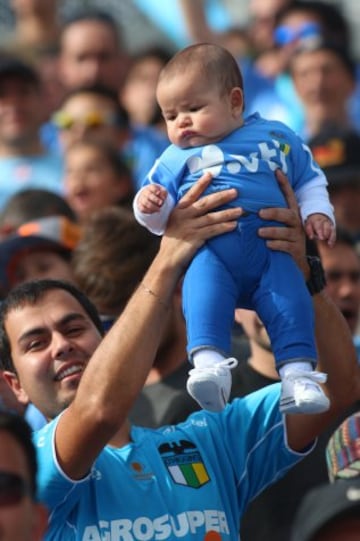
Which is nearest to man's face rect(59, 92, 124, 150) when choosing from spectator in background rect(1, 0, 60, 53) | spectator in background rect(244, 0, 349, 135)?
spectator in background rect(244, 0, 349, 135)

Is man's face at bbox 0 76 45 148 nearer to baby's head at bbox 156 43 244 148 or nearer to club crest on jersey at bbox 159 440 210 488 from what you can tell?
baby's head at bbox 156 43 244 148

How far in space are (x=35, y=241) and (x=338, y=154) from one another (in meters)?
2.28

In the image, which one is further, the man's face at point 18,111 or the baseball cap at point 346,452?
the man's face at point 18,111

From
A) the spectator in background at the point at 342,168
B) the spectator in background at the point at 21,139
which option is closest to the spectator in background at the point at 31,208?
the spectator in background at the point at 342,168

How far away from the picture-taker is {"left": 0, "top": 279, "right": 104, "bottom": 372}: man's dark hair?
15.9ft

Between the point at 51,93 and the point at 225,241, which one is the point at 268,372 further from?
the point at 51,93

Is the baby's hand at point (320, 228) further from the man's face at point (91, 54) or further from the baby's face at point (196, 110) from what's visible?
the man's face at point (91, 54)

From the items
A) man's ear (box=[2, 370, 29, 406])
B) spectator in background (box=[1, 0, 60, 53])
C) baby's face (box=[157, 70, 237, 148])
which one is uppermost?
spectator in background (box=[1, 0, 60, 53])

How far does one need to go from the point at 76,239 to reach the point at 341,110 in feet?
10.0

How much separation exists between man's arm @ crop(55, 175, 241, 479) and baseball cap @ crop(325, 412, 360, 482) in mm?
613

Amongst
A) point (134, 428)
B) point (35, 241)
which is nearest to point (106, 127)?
point (35, 241)

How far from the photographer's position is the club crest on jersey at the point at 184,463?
176 inches

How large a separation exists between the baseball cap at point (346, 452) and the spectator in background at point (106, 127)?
5.00m

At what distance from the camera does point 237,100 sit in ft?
14.8
